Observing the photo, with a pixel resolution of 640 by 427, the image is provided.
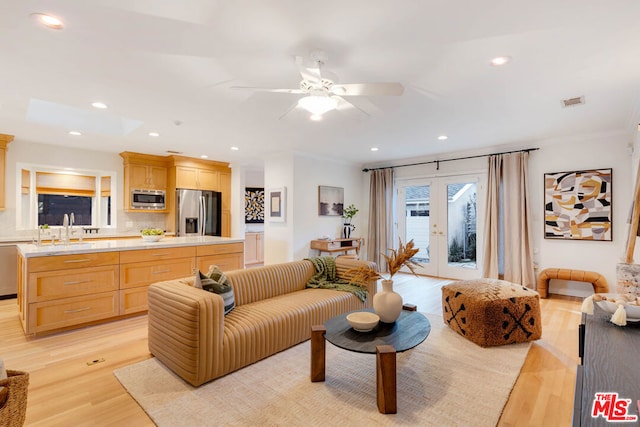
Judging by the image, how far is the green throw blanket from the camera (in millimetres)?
3461

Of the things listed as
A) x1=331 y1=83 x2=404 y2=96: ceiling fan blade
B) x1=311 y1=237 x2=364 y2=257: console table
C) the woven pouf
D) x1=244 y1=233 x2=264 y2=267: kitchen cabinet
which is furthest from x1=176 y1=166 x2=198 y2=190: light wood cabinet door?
the woven pouf

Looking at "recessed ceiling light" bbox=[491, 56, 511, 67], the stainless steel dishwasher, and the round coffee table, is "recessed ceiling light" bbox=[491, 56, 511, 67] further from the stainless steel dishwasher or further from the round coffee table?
the stainless steel dishwasher

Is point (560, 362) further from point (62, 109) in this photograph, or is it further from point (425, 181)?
point (62, 109)

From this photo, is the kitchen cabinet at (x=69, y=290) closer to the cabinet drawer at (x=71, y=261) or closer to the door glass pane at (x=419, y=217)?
the cabinet drawer at (x=71, y=261)

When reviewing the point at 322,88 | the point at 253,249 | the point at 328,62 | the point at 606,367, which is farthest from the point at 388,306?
the point at 253,249

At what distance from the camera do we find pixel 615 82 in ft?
9.12

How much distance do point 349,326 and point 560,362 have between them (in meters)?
1.88

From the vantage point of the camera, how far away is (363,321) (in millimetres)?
2203

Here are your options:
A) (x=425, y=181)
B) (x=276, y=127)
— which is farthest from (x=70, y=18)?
(x=425, y=181)

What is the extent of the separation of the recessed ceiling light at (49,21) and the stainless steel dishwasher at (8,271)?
4.19 metres

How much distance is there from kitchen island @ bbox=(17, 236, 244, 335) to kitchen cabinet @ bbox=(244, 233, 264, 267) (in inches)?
142

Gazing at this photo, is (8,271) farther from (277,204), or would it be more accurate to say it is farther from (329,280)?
(329,280)

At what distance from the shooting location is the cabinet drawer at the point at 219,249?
421cm

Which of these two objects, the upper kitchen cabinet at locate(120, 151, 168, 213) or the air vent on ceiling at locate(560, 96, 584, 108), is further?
the upper kitchen cabinet at locate(120, 151, 168, 213)
